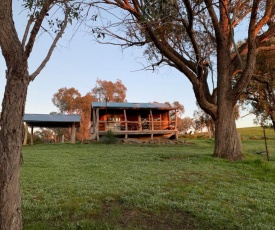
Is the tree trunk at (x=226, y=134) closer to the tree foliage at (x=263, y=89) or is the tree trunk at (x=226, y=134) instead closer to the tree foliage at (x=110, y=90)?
the tree foliage at (x=263, y=89)

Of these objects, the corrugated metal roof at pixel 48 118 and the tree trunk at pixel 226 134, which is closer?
the tree trunk at pixel 226 134

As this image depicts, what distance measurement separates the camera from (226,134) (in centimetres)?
1262

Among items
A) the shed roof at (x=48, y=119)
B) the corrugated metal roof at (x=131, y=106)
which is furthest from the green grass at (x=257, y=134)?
the shed roof at (x=48, y=119)

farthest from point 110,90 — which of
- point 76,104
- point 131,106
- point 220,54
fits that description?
point 220,54

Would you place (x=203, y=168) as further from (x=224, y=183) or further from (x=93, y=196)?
(x=93, y=196)

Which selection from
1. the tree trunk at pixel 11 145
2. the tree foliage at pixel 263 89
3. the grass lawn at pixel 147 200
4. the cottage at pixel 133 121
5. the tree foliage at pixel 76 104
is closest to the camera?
the tree trunk at pixel 11 145

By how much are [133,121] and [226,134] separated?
18303mm

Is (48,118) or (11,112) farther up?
(48,118)

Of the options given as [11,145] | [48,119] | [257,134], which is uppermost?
[48,119]

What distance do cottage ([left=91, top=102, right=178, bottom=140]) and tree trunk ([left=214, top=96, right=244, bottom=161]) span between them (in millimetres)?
16699

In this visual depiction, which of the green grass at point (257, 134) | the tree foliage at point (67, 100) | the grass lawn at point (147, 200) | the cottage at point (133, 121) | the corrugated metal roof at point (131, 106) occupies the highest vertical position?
the tree foliage at point (67, 100)

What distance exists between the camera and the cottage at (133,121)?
29644mm

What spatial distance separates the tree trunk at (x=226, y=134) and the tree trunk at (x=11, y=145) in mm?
10297

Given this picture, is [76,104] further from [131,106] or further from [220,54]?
[220,54]
